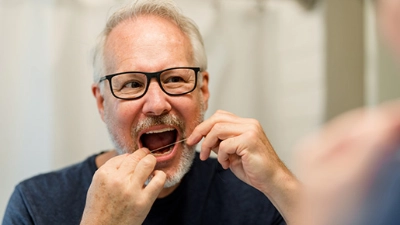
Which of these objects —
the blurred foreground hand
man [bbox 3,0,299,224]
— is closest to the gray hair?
man [bbox 3,0,299,224]

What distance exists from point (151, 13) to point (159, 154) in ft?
1.31

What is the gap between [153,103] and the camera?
1104 mm

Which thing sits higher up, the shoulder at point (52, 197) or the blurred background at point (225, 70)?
the blurred background at point (225, 70)

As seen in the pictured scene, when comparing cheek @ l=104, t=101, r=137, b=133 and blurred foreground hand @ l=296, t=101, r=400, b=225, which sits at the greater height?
blurred foreground hand @ l=296, t=101, r=400, b=225

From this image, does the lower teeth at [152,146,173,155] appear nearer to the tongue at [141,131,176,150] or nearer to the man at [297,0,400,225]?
the tongue at [141,131,176,150]

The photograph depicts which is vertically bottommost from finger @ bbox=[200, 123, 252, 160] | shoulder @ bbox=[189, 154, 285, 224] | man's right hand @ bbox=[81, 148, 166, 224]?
shoulder @ bbox=[189, 154, 285, 224]

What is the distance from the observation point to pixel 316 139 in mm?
284

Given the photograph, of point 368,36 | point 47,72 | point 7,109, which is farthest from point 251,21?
point 7,109

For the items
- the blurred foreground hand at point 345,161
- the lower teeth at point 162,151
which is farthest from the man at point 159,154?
the blurred foreground hand at point 345,161

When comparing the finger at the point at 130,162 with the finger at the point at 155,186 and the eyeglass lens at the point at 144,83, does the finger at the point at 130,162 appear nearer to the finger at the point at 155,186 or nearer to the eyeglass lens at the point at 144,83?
the finger at the point at 155,186

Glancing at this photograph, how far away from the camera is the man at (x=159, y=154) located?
0.99 m

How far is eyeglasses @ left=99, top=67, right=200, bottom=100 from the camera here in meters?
1.14

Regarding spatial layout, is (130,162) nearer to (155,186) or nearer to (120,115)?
(155,186)

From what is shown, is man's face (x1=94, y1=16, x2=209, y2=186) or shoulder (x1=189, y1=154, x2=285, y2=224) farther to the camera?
shoulder (x1=189, y1=154, x2=285, y2=224)
